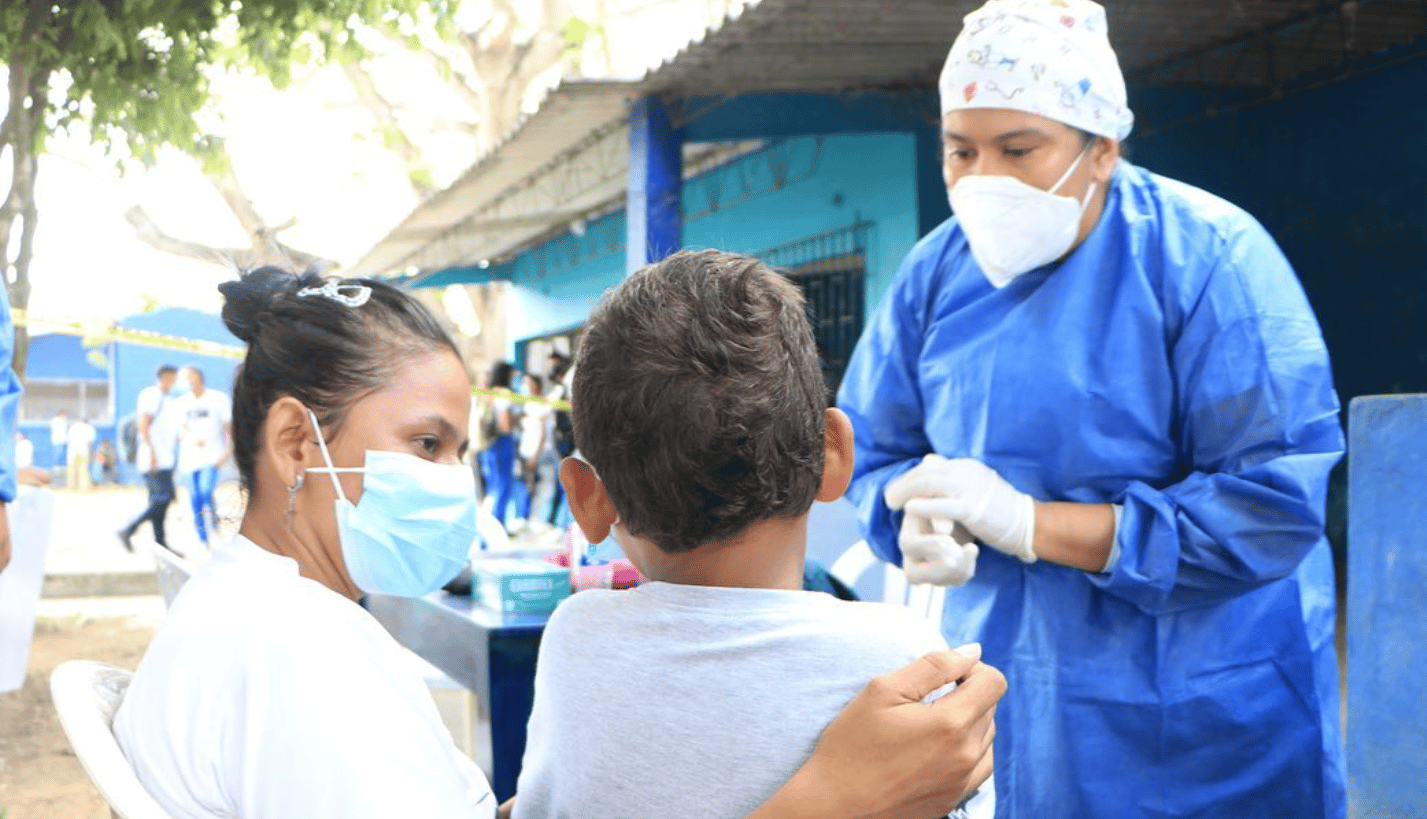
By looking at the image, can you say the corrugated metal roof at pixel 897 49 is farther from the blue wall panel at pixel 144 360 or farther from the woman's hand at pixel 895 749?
the blue wall panel at pixel 144 360

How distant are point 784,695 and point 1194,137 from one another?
8.16 metres

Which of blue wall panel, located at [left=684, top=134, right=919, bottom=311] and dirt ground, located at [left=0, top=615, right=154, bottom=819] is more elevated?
blue wall panel, located at [left=684, top=134, right=919, bottom=311]

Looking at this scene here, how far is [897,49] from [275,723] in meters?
6.48

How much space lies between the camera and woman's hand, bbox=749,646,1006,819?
995 mm

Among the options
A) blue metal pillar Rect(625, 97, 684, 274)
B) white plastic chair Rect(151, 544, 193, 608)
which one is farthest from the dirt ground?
blue metal pillar Rect(625, 97, 684, 274)

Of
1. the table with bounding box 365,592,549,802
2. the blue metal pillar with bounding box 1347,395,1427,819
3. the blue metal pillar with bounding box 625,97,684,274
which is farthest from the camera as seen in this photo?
the blue metal pillar with bounding box 625,97,684,274

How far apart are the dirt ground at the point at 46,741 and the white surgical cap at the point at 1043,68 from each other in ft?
9.68

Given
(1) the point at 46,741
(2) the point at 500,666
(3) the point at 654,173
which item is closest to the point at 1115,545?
(2) the point at 500,666

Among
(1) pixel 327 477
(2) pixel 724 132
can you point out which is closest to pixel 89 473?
(2) pixel 724 132

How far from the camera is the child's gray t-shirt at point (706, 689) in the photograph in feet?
3.37

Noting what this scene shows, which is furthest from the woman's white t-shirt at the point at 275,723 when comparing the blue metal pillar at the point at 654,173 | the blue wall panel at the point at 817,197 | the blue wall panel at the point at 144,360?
the blue wall panel at the point at 144,360

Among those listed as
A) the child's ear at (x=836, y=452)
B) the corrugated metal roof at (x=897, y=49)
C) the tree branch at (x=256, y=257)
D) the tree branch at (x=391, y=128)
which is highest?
the tree branch at (x=391, y=128)

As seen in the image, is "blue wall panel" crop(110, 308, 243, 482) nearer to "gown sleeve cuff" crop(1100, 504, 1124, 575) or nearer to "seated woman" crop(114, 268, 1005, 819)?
→ "seated woman" crop(114, 268, 1005, 819)

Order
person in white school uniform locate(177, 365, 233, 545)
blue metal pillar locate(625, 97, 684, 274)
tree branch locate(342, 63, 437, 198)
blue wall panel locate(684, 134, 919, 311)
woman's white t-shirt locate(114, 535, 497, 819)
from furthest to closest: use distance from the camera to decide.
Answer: tree branch locate(342, 63, 437, 198), person in white school uniform locate(177, 365, 233, 545), blue wall panel locate(684, 134, 919, 311), blue metal pillar locate(625, 97, 684, 274), woman's white t-shirt locate(114, 535, 497, 819)
